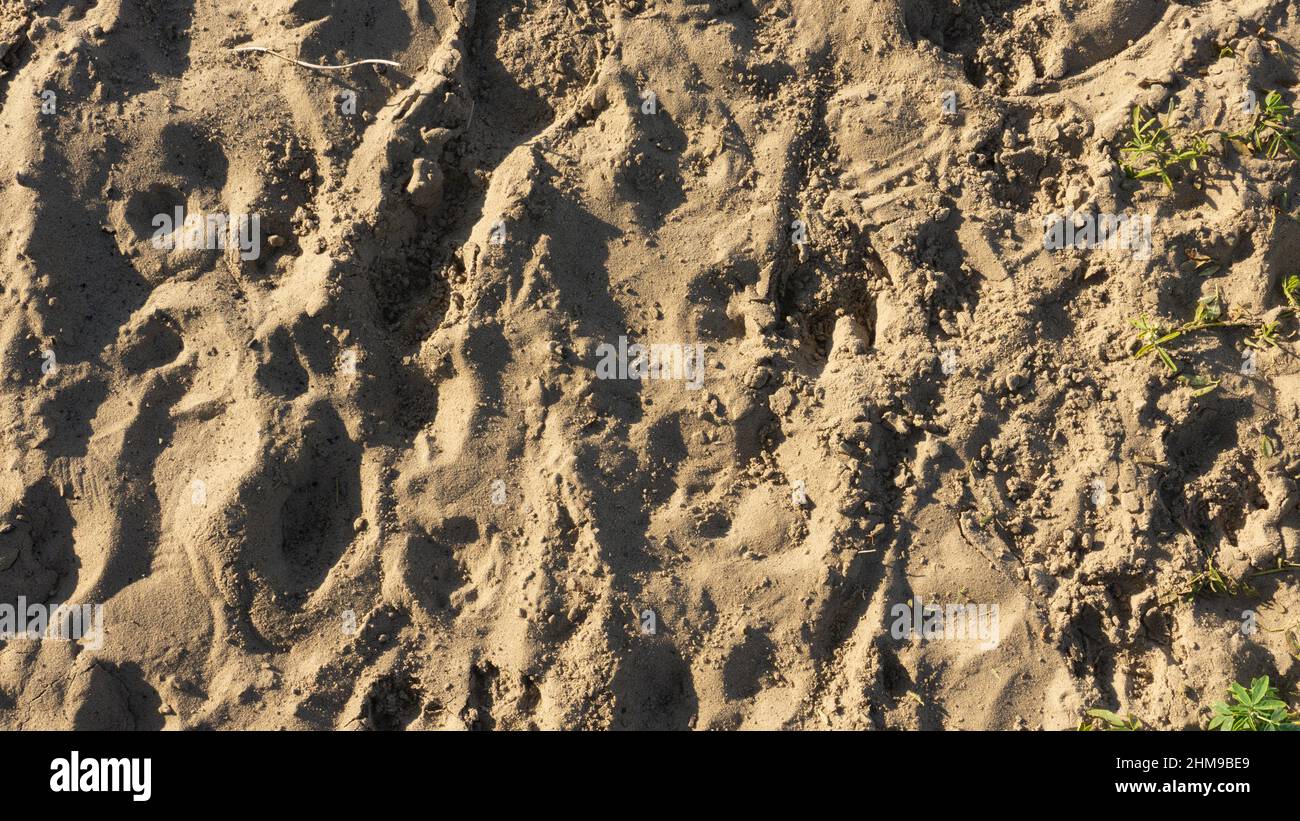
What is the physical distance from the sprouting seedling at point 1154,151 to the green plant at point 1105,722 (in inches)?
73.1

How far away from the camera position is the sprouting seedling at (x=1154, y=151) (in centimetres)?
347

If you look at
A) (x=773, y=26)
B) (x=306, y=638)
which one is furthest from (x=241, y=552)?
(x=773, y=26)

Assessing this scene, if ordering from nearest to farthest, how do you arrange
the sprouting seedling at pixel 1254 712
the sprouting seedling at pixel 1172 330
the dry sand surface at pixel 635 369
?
the sprouting seedling at pixel 1254 712, the dry sand surface at pixel 635 369, the sprouting seedling at pixel 1172 330

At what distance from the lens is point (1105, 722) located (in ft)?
10.4

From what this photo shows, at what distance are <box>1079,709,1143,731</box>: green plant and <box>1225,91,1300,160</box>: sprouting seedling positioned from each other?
81.0 inches

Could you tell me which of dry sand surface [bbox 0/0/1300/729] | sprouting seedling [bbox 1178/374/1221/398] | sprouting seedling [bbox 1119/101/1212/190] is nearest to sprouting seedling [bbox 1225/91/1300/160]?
dry sand surface [bbox 0/0/1300/729]

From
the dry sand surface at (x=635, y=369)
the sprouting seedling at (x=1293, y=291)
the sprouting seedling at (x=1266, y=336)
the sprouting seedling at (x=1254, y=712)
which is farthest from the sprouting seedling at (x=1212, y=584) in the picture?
the sprouting seedling at (x=1293, y=291)

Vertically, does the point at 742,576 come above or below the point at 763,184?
below

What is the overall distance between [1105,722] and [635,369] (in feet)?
6.35

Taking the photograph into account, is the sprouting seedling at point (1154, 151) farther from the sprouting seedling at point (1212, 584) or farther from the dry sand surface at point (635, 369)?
the sprouting seedling at point (1212, 584)

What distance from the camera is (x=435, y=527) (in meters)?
3.29

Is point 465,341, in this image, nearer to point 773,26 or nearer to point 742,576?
point 742,576

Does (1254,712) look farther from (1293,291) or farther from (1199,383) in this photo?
(1293,291)

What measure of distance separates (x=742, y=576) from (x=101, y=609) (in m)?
2.16
